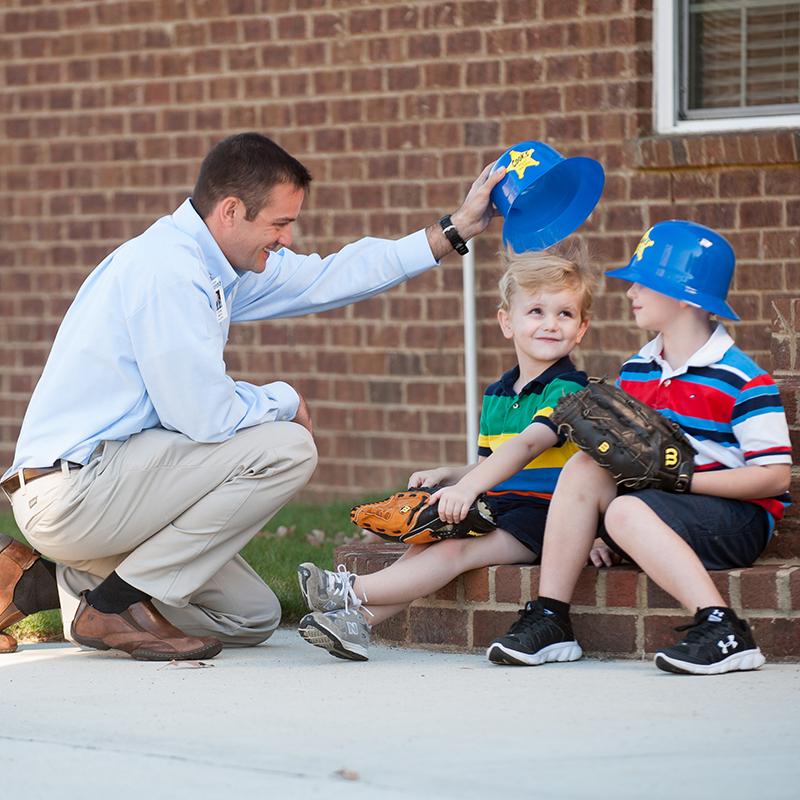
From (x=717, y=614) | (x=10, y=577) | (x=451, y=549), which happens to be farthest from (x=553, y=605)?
(x=10, y=577)

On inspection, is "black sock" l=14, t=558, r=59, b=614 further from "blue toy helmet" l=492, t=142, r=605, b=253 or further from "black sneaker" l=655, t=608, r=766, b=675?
"black sneaker" l=655, t=608, r=766, b=675

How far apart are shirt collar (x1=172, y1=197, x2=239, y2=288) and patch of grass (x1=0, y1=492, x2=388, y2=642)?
114cm

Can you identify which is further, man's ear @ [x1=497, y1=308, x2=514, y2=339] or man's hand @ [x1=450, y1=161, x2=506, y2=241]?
man's hand @ [x1=450, y1=161, x2=506, y2=241]

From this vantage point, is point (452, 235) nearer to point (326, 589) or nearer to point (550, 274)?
point (550, 274)

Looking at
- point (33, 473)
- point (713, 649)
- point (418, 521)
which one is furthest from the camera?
point (33, 473)

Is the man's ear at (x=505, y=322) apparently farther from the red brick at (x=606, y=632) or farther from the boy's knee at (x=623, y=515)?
the red brick at (x=606, y=632)

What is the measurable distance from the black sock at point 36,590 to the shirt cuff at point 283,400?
0.84 metres

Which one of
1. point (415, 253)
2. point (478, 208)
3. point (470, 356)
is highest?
point (478, 208)

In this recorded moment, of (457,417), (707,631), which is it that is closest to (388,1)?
(457,417)

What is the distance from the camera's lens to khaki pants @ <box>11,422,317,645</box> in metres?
4.64

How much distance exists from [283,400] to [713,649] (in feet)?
5.07

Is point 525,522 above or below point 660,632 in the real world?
above

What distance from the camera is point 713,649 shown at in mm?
4098

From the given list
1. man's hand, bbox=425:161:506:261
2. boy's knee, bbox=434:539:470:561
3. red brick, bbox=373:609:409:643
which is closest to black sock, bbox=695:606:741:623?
boy's knee, bbox=434:539:470:561
